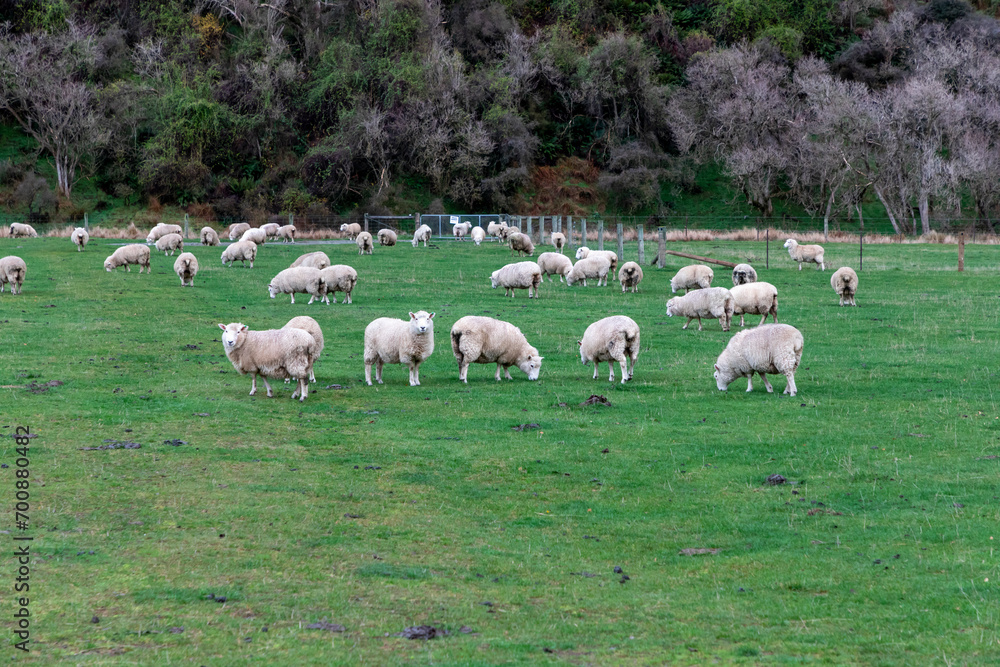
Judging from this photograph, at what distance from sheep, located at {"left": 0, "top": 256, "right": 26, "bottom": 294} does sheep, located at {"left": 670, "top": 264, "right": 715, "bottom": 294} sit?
18.6 meters

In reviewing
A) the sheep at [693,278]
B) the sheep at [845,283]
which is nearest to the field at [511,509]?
the sheep at [845,283]

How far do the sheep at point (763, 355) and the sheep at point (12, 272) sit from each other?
21521 mm

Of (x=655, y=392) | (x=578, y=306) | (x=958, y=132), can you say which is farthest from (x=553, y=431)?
(x=958, y=132)

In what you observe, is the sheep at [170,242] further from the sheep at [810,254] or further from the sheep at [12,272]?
the sheep at [810,254]

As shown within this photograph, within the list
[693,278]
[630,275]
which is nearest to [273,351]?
[693,278]

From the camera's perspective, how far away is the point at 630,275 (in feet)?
103

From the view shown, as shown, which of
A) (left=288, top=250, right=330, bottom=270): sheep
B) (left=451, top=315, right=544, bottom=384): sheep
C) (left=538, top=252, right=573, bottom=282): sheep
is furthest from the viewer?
(left=538, top=252, right=573, bottom=282): sheep

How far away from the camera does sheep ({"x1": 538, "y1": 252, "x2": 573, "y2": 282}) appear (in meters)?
34.8

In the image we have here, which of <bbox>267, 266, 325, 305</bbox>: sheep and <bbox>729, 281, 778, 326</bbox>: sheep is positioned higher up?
<bbox>267, 266, 325, 305</bbox>: sheep

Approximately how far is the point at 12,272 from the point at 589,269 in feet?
56.3

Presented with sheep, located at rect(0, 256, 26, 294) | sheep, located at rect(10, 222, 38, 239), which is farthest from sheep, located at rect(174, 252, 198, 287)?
sheep, located at rect(10, 222, 38, 239)

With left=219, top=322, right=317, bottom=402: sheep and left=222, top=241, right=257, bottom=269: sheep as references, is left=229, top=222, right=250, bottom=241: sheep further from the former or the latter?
left=219, top=322, right=317, bottom=402: sheep

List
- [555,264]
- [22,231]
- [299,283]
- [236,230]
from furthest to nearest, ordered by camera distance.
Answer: [236,230], [22,231], [555,264], [299,283]

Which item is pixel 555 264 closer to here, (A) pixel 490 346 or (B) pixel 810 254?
(B) pixel 810 254
